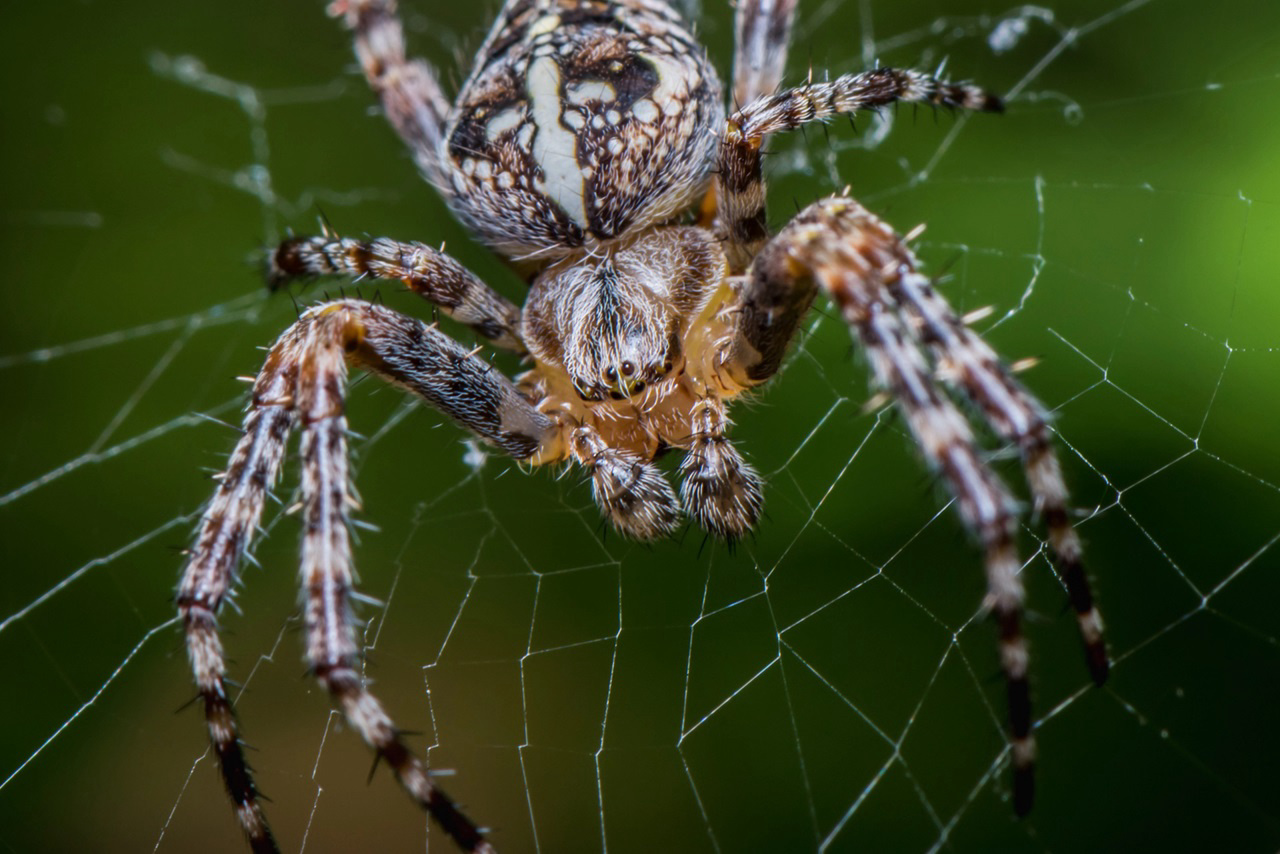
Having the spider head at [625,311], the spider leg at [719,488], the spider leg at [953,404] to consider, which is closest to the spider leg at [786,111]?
the spider head at [625,311]

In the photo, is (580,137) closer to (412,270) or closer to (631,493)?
(412,270)

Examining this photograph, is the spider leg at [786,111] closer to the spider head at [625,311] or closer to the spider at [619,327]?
the spider at [619,327]

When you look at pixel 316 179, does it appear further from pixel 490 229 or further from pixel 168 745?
pixel 168 745

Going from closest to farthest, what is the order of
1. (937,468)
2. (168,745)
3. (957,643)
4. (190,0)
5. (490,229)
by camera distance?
(937,468)
(957,643)
(490,229)
(168,745)
(190,0)

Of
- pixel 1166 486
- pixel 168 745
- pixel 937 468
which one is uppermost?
pixel 937 468

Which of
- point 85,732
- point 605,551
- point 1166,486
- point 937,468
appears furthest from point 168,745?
point 1166,486

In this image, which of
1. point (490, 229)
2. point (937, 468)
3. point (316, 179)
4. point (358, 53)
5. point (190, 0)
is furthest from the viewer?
point (190, 0)
